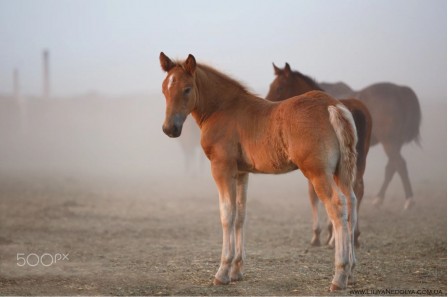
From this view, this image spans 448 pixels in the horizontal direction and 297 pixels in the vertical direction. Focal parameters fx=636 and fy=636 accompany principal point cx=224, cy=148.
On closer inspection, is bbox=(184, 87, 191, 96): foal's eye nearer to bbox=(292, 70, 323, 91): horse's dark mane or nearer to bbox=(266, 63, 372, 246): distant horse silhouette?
bbox=(266, 63, 372, 246): distant horse silhouette

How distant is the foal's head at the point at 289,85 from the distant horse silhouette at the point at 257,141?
2191mm

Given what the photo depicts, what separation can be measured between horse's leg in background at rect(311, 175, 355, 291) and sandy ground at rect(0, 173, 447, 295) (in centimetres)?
31

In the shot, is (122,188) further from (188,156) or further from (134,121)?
(134,121)

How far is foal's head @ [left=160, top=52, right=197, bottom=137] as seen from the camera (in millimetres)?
5578

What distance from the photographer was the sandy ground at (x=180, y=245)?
5.79m

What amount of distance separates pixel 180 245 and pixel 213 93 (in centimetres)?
299

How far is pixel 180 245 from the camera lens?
27.5 ft

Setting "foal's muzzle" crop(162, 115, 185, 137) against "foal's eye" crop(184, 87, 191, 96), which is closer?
"foal's muzzle" crop(162, 115, 185, 137)

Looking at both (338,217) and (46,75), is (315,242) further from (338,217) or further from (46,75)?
(46,75)

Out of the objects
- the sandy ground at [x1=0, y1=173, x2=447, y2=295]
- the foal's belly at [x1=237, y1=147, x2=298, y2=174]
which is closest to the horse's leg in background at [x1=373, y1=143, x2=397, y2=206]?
the sandy ground at [x1=0, y1=173, x2=447, y2=295]

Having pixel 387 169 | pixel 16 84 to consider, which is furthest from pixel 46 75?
pixel 387 169

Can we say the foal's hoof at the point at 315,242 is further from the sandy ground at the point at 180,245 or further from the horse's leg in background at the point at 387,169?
the horse's leg in background at the point at 387,169

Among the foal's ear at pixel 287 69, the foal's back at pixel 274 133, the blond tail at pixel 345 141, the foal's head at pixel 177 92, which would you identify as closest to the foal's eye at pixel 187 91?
the foal's head at pixel 177 92

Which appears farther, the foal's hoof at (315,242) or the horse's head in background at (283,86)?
the horse's head in background at (283,86)
